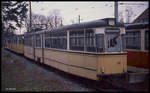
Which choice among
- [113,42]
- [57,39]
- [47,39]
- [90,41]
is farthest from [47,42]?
[113,42]

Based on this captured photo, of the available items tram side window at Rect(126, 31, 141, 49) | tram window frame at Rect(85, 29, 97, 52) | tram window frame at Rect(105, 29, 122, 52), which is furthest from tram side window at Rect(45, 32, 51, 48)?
tram window frame at Rect(105, 29, 122, 52)

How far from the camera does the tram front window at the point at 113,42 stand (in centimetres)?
800

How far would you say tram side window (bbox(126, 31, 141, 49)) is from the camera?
9291 mm

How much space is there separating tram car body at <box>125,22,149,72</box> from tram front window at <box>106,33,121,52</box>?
148cm

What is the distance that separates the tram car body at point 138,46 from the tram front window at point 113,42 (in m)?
1.48

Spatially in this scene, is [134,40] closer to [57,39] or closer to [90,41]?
[90,41]

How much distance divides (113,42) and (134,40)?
1956 millimetres

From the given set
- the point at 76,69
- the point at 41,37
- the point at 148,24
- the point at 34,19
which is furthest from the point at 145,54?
the point at 34,19

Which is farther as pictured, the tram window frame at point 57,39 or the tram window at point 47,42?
the tram window at point 47,42

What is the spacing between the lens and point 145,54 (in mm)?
8945

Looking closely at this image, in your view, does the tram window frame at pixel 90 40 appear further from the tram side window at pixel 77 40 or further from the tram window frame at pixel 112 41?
the tram window frame at pixel 112 41

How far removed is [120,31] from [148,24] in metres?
1.50

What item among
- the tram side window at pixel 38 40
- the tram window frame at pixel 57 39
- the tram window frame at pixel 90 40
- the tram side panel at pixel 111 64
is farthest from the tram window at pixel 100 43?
the tram side window at pixel 38 40

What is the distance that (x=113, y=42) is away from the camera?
26.7 ft
